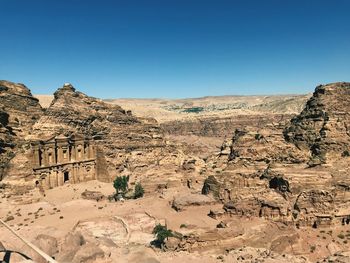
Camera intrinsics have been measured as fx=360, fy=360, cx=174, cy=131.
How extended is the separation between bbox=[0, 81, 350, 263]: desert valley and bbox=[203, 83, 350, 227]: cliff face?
0.39ft

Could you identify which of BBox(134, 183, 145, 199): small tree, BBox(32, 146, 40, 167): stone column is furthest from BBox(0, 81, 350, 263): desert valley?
BBox(32, 146, 40, 167): stone column

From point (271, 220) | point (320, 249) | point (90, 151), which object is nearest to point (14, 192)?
point (90, 151)

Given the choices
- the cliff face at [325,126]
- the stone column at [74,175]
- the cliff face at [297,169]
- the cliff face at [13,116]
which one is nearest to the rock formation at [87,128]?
the cliff face at [13,116]

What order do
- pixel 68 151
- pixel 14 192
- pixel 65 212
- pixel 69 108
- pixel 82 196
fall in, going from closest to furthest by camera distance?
pixel 65 212
pixel 14 192
pixel 82 196
pixel 68 151
pixel 69 108

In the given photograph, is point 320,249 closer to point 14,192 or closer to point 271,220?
point 271,220

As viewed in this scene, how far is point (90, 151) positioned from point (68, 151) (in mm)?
3806

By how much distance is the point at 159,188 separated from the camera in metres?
46.5

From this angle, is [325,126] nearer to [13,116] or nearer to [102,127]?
[102,127]

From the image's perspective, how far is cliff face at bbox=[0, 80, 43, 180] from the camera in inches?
1818

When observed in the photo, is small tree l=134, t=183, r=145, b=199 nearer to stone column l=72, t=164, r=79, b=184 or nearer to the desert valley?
the desert valley

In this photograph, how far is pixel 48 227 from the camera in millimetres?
32719

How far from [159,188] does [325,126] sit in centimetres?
2185

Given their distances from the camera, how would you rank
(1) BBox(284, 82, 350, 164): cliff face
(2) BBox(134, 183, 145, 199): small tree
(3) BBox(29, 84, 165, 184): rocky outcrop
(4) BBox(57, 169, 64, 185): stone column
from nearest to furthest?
1. (1) BBox(284, 82, 350, 164): cliff face
2. (2) BBox(134, 183, 145, 199): small tree
3. (4) BBox(57, 169, 64, 185): stone column
4. (3) BBox(29, 84, 165, 184): rocky outcrop

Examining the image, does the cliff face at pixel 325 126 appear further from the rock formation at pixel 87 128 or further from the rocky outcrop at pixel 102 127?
the rocky outcrop at pixel 102 127
